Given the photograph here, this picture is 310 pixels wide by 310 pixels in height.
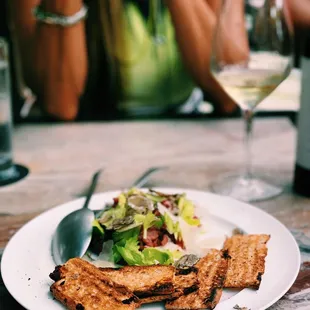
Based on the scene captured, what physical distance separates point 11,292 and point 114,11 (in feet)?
3.66

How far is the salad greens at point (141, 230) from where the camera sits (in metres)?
0.68

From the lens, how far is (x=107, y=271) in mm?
625

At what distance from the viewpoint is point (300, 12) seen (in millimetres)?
1739

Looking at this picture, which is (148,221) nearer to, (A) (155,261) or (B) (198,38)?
(A) (155,261)

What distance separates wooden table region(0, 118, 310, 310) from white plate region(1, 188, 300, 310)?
48 millimetres

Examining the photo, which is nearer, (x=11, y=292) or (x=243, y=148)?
(x=11, y=292)

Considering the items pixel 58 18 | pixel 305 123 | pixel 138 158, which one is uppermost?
pixel 58 18

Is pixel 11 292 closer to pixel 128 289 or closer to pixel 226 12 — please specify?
pixel 128 289

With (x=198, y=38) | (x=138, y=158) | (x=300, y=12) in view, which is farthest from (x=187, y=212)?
(x=300, y=12)

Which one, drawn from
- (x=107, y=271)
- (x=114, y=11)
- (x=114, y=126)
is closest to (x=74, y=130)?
(x=114, y=126)

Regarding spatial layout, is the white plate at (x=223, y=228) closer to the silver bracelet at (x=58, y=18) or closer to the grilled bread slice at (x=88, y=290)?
the grilled bread slice at (x=88, y=290)

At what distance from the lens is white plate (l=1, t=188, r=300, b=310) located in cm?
59

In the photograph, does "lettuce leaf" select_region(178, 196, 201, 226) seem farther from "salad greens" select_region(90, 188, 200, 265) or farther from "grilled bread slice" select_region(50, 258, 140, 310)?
"grilled bread slice" select_region(50, 258, 140, 310)

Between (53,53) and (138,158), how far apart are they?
602 millimetres
